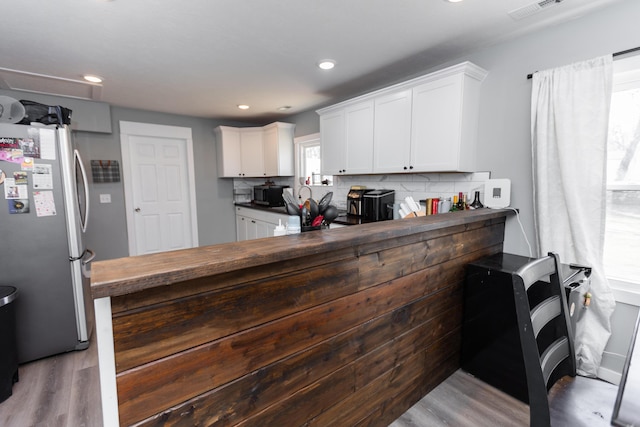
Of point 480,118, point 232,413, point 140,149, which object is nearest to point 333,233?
point 232,413

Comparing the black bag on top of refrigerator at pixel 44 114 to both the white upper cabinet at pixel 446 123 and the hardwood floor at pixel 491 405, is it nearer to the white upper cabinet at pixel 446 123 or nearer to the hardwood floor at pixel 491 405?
the white upper cabinet at pixel 446 123

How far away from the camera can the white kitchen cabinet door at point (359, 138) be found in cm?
302

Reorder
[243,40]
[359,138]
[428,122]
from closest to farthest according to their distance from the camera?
[243,40] → [428,122] → [359,138]

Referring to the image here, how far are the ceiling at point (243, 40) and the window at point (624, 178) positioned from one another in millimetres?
544

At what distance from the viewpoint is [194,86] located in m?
3.20

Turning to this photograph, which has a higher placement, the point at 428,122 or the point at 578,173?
the point at 428,122

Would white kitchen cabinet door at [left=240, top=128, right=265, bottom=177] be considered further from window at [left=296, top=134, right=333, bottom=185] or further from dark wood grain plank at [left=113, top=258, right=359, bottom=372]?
dark wood grain plank at [left=113, top=258, right=359, bottom=372]

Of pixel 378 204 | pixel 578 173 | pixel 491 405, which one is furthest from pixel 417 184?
pixel 491 405

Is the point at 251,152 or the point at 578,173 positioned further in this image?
the point at 251,152

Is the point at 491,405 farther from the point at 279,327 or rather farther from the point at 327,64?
the point at 327,64

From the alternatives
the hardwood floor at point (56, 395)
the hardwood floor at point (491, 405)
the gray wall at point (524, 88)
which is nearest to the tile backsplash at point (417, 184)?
the gray wall at point (524, 88)

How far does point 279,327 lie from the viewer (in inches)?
43.9

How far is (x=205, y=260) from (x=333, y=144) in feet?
9.17

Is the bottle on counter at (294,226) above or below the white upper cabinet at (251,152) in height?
below
